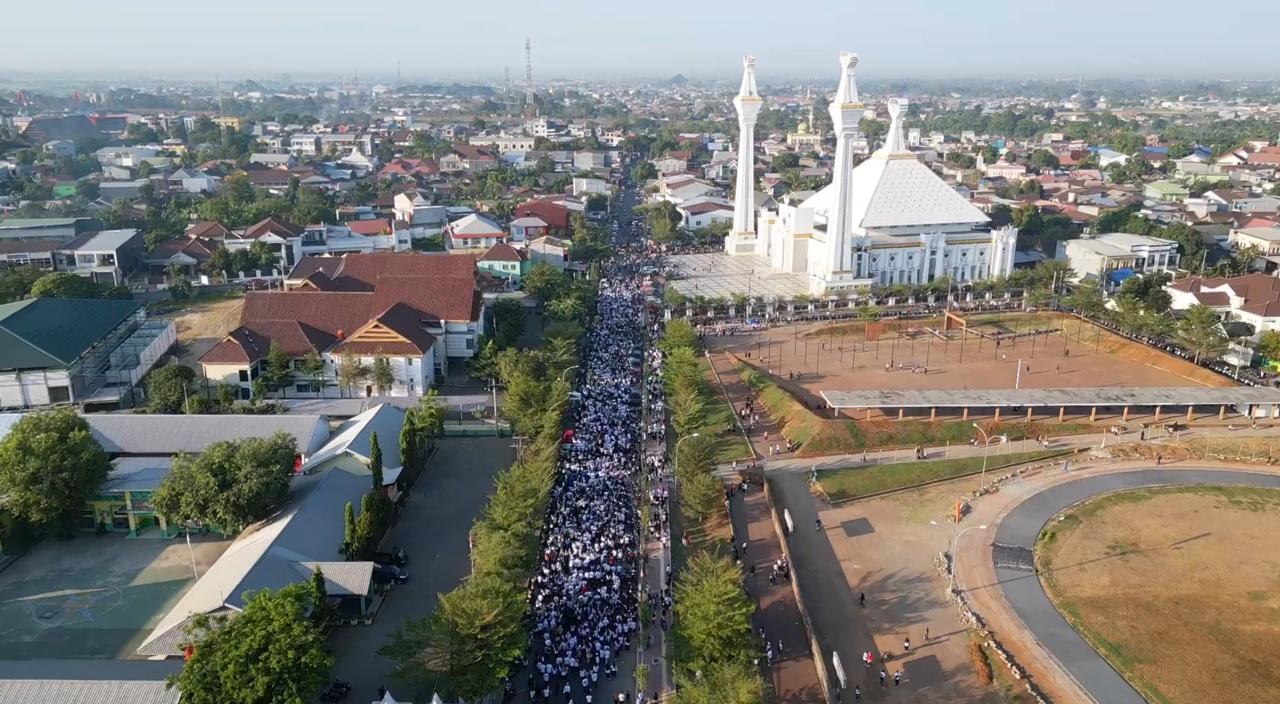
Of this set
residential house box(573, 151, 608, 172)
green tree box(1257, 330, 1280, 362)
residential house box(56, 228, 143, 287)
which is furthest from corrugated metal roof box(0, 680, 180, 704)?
residential house box(573, 151, 608, 172)

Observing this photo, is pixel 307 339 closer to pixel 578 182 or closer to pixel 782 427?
pixel 782 427

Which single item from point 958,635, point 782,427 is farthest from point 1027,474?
point 958,635

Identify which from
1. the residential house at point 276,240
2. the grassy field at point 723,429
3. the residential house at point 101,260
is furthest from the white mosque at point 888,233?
the residential house at point 101,260

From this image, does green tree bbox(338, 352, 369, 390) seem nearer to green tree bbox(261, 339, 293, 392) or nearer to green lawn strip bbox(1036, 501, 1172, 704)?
green tree bbox(261, 339, 293, 392)

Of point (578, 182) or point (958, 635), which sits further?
point (578, 182)

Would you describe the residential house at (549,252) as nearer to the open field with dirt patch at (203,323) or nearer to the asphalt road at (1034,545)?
the open field with dirt patch at (203,323)

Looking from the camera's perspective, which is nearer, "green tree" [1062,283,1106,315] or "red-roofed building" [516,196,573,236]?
"green tree" [1062,283,1106,315]
